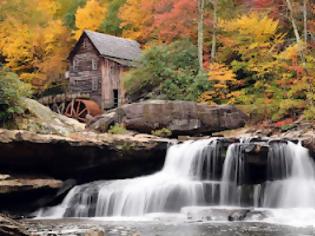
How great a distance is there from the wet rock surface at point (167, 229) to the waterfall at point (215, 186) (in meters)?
1.97

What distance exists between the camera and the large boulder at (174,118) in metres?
19.8

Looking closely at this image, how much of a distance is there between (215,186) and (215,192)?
189mm

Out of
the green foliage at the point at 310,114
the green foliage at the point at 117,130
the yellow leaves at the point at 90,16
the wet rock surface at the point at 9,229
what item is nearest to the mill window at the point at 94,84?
the yellow leaves at the point at 90,16

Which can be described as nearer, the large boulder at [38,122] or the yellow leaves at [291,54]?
the large boulder at [38,122]

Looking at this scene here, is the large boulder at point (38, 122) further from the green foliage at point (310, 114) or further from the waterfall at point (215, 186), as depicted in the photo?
the green foliage at point (310, 114)

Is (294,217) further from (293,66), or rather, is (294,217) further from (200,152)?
(293,66)

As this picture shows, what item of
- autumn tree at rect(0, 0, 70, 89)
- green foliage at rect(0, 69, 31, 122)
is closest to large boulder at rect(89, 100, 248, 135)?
green foliage at rect(0, 69, 31, 122)

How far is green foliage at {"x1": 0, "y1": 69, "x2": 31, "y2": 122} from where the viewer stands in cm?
1617

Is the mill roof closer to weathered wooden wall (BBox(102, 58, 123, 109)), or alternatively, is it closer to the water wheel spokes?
weathered wooden wall (BBox(102, 58, 123, 109))

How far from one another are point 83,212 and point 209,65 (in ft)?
41.1

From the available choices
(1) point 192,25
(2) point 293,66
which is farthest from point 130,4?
(2) point 293,66

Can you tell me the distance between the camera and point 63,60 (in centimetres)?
3566

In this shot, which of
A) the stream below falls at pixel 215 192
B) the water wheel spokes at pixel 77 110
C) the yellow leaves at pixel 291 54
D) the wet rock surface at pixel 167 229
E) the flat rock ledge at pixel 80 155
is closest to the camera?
the wet rock surface at pixel 167 229

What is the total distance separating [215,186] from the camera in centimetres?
1475
